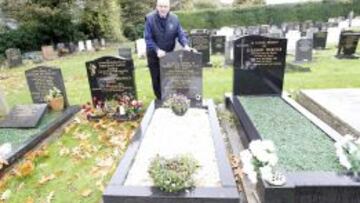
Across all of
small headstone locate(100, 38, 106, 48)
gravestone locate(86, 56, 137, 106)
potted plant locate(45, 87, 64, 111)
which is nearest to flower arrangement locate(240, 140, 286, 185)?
gravestone locate(86, 56, 137, 106)

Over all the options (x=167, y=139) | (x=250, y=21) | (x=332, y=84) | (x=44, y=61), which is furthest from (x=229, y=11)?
(x=167, y=139)

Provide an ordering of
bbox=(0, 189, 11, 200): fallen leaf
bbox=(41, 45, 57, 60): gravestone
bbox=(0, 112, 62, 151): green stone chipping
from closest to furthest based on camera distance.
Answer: bbox=(0, 189, 11, 200): fallen leaf < bbox=(0, 112, 62, 151): green stone chipping < bbox=(41, 45, 57, 60): gravestone

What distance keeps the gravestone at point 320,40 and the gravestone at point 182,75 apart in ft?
33.1

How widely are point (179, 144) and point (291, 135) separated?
1514 mm

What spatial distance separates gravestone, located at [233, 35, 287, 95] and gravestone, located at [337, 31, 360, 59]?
6620 mm

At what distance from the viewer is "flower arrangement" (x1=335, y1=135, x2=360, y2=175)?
2.91 m

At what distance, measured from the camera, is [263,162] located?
2.86 metres

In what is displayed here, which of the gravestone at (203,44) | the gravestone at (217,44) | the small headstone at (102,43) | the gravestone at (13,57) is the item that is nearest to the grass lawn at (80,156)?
the gravestone at (203,44)

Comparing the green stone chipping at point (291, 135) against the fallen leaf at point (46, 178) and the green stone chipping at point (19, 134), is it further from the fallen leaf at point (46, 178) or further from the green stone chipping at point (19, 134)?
the green stone chipping at point (19, 134)

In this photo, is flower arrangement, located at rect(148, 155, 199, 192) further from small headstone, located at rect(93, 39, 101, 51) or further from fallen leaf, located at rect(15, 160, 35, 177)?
small headstone, located at rect(93, 39, 101, 51)

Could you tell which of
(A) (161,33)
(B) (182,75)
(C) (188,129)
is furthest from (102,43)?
(C) (188,129)

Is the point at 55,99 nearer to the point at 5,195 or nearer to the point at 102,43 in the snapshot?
the point at 5,195

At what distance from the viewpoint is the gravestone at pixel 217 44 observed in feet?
44.2

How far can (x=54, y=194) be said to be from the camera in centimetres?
383
